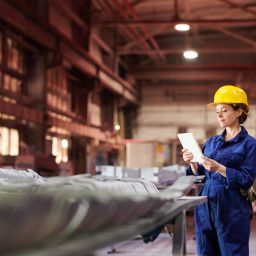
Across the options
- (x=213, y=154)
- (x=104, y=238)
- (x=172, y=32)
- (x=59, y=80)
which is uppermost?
(x=172, y=32)

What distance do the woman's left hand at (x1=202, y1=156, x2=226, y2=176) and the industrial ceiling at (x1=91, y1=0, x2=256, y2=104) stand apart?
10075 mm

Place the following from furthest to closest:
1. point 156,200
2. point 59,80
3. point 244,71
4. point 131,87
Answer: point 131,87 → point 244,71 → point 59,80 → point 156,200

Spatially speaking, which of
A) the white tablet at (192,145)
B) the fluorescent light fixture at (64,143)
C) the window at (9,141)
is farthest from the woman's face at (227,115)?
the fluorescent light fixture at (64,143)

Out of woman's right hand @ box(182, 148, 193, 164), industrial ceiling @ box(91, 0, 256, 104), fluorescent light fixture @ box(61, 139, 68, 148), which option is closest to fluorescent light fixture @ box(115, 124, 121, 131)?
A: industrial ceiling @ box(91, 0, 256, 104)

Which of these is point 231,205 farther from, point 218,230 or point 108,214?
point 108,214

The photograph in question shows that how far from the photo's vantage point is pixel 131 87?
20.1 m

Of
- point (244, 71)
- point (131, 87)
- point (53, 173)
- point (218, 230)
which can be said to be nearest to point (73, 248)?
point (218, 230)

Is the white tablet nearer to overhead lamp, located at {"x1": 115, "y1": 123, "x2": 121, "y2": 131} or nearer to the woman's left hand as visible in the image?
the woman's left hand

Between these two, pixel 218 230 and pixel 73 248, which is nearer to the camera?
pixel 73 248

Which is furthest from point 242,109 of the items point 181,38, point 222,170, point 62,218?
point 181,38

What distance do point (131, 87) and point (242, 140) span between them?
16699 millimetres

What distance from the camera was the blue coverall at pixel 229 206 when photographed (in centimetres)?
336

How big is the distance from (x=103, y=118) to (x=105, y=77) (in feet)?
9.83

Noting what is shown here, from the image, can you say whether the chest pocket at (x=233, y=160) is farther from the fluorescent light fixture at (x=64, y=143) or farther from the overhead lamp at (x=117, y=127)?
the overhead lamp at (x=117, y=127)
